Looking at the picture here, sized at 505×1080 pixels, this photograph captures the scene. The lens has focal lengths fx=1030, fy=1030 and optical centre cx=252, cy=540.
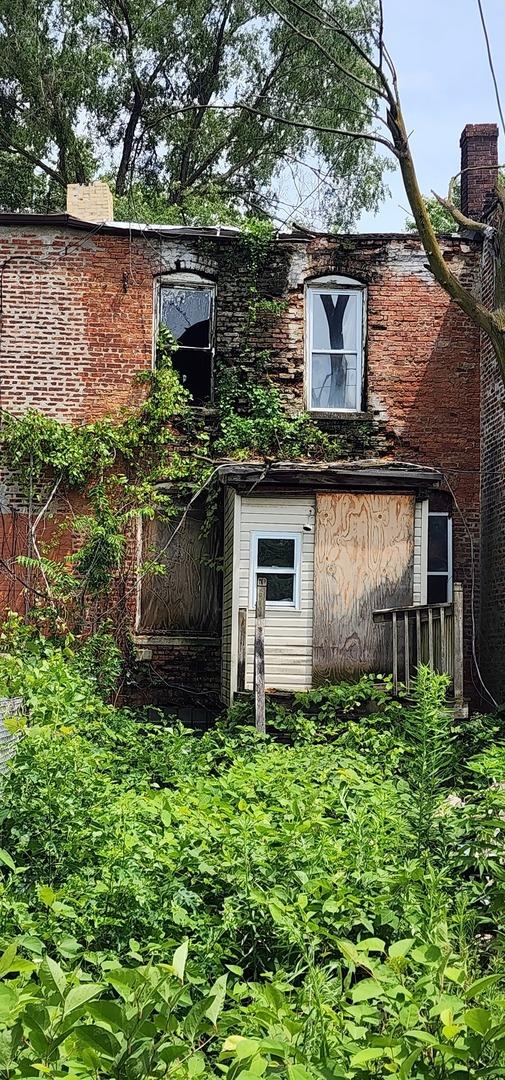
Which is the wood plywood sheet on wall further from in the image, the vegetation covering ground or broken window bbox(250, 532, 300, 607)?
the vegetation covering ground

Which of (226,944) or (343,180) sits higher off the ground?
(343,180)

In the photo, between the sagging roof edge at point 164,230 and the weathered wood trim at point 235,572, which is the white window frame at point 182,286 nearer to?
the sagging roof edge at point 164,230

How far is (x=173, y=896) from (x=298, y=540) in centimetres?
791

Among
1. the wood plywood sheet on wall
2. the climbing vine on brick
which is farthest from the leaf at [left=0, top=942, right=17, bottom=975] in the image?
the climbing vine on brick

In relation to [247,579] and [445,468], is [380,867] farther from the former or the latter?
[445,468]

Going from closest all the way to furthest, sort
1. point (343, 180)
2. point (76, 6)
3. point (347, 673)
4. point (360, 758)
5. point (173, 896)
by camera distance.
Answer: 1. point (173, 896)
2. point (360, 758)
3. point (347, 673)
4. point (76, 6)
5. point (343, 180)

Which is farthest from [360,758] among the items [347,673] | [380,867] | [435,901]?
[347,673]

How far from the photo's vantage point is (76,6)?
23.0 m

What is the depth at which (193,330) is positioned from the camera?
50.8ft

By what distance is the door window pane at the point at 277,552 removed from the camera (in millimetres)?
13086

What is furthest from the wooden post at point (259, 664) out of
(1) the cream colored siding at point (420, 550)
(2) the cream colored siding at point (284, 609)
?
(1) the cream colored siding at point (420, 550)

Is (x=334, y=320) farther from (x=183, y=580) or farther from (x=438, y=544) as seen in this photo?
(x=183, y=580)

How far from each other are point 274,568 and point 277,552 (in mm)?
213

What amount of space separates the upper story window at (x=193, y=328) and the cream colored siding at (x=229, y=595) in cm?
203
